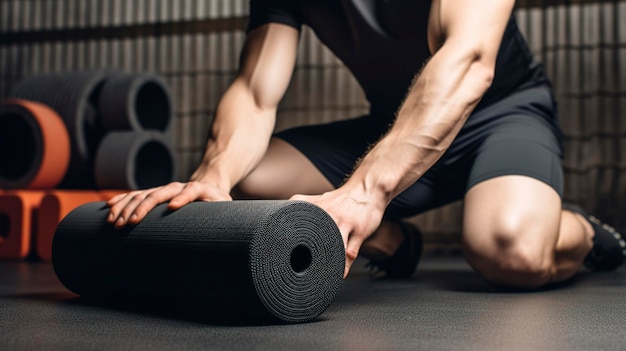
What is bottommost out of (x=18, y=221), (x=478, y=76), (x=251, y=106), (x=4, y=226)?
(x=4, y=226)

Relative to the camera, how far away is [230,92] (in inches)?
72.2

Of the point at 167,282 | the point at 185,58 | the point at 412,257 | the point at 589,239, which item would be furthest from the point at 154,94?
the point at 167,282

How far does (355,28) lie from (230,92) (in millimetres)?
337

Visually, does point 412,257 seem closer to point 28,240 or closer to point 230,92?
point 230,92

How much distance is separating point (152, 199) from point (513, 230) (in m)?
0.76

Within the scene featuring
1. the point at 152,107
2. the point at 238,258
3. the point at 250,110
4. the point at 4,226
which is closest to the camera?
the point at 238,258

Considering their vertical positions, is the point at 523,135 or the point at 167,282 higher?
the point at 523,135

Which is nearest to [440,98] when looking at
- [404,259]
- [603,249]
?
[404,259]

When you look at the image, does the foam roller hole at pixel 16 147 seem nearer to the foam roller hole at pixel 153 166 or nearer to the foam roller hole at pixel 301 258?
the foam roller hole at pixel 153 166

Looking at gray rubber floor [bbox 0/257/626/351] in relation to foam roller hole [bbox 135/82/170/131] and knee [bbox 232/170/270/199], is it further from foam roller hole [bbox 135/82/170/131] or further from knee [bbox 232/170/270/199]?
foam roller hole [bbox 135/82/170/131]

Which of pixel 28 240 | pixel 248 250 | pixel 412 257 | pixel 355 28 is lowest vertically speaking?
pixel 28 240

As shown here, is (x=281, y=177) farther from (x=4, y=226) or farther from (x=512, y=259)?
(x=4, y=226)

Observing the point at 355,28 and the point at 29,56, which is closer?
the point at 355,28

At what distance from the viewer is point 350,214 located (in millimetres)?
1301
